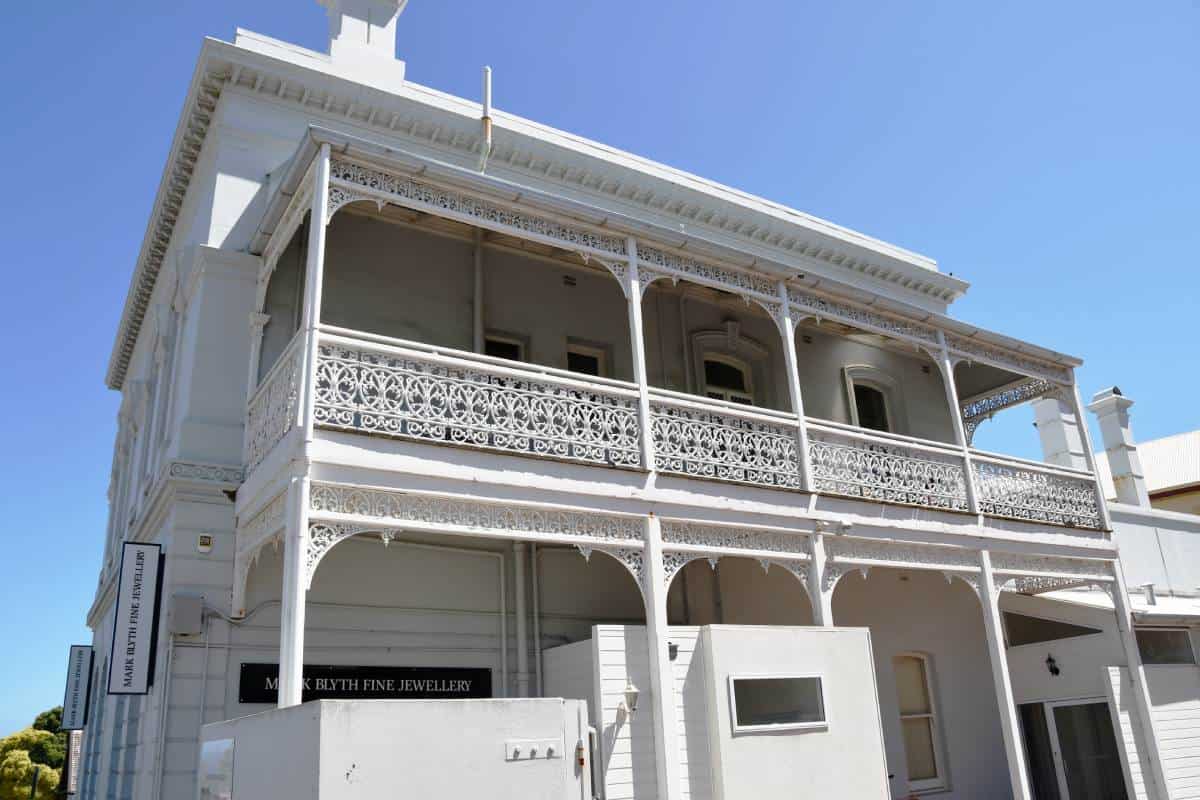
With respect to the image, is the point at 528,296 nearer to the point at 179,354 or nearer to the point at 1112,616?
the point at 179,354

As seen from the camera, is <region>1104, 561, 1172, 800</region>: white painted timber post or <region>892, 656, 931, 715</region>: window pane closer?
<region>1104, 561, 1172, 800</region>: white painted timber post

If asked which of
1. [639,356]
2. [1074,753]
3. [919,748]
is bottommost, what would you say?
[1074,753]

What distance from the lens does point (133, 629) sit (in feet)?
29.7

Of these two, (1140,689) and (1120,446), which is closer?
(1140,689)

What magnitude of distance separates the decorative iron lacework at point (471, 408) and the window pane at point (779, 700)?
254cm

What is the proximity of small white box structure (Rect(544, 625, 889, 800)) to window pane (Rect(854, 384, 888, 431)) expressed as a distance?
6.92m

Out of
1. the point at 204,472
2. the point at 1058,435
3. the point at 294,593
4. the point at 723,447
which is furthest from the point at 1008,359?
the point at 204,472

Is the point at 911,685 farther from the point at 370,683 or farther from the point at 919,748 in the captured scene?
the point at 370,683

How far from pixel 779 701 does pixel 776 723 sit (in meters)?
0.36

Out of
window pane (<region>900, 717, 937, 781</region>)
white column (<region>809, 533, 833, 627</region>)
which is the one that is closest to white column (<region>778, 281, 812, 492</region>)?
white column (<region>809, 533, 833, 627</region>)

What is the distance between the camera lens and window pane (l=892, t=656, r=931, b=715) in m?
14.0

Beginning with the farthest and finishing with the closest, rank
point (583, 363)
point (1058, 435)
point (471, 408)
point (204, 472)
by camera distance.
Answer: point (1058, 435)
point (583, 363)
point (204, 472)
point (471, 408)

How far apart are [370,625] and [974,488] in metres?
7.94

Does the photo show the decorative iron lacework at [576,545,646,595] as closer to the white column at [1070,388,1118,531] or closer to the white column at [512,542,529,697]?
the white column at [512,542,529,697]
